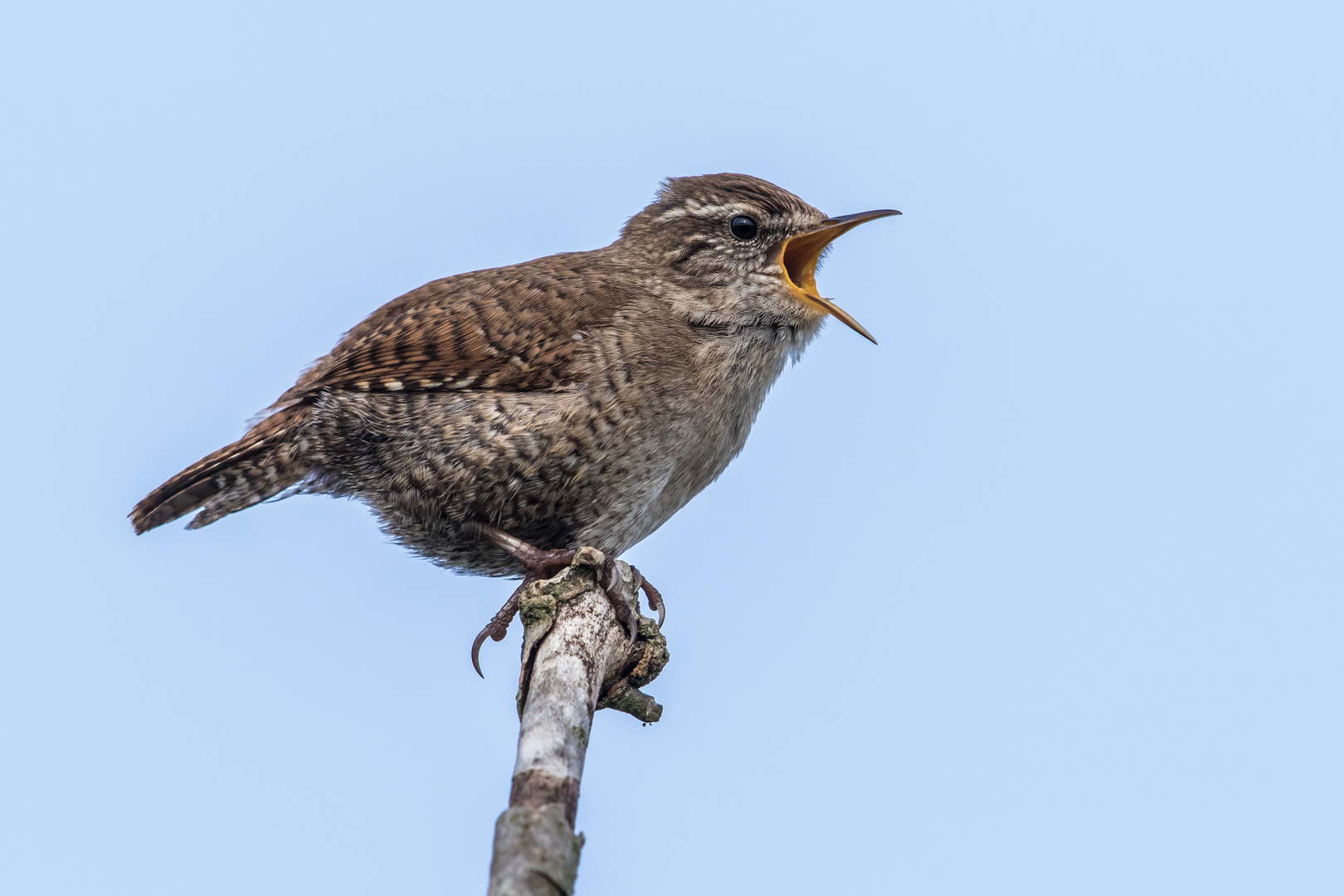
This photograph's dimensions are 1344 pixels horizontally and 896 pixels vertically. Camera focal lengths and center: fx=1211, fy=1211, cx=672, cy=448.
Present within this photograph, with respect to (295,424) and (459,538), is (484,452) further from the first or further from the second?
(295,424)

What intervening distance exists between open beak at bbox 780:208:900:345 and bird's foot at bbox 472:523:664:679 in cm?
140

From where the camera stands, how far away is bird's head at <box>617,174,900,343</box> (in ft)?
16.8

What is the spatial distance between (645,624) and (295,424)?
1.77 m

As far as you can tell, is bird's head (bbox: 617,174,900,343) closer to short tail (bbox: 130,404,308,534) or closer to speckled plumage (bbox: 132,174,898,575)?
speckled plumage (bbox: 132,174,898,575)

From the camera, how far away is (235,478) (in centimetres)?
479

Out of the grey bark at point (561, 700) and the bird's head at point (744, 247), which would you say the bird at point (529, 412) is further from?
the grey bark at point (561, 700)

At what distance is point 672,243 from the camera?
5.55 meters

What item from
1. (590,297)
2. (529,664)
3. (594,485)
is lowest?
(529,664)

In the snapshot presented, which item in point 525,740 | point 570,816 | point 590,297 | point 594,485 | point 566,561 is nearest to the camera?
point 570,816

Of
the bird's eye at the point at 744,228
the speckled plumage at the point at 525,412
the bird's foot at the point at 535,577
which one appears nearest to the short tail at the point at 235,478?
the speckled plumage at the point at 525,412

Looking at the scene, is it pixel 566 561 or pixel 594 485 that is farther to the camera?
pixel 594 485

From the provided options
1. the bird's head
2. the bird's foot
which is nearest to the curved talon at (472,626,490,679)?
the bird's foot

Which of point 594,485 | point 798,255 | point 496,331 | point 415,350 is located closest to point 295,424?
point 415,350

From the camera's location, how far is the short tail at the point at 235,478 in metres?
4.71
